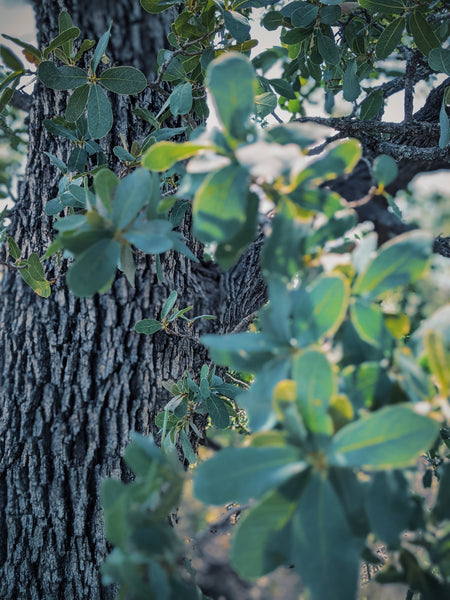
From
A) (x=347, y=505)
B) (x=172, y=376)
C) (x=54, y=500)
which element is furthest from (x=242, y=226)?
(x=54, y=500)

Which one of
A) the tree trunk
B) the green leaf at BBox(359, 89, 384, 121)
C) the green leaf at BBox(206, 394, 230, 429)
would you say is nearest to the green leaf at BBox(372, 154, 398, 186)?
the green leaf at BBox(206, 394, 230, 429)

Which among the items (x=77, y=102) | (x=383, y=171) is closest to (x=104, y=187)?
(x=383, y=171)

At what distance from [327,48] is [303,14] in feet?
0.37

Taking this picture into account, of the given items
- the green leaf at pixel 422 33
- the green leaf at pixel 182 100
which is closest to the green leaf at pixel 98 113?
the green leaf at pixel 182 100

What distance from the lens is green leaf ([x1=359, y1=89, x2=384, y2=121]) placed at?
1.13 meters

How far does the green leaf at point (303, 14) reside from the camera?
933 mm

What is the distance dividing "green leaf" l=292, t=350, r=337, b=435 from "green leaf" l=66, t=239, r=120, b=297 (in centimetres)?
21

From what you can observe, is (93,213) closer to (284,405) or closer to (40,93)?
(284,405)

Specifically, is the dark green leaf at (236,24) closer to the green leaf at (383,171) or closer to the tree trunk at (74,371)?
the green leaf at (383,171)

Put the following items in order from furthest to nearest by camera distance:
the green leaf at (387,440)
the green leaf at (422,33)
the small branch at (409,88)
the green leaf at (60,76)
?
the small branch at (409,88)
the green leaf at (422,33)
the green leaf at (60,76)
the green leaf at (387,440)

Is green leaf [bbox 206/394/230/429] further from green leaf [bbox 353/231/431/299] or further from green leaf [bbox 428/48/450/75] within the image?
green leaf [bbox 428/48/450/75]

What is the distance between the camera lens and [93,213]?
0.43 m

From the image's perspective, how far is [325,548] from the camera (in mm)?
282

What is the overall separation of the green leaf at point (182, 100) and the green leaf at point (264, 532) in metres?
0.72
